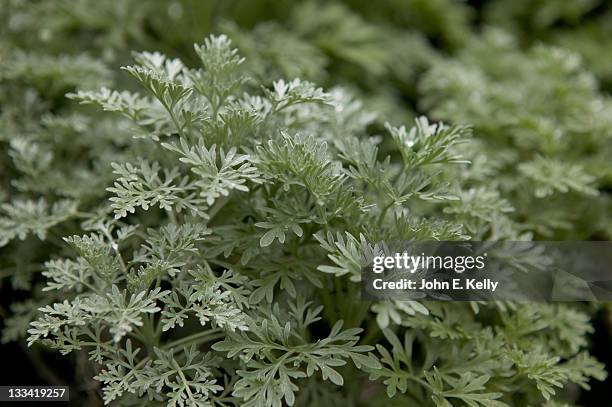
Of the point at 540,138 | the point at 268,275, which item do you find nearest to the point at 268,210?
the point at 268,275

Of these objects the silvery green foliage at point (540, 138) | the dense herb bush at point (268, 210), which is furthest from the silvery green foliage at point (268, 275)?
the silvery green foliage at point (540, 138)

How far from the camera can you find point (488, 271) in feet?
3.29

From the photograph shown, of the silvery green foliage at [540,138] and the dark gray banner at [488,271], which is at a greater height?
the silvery green foliage at [540,138]

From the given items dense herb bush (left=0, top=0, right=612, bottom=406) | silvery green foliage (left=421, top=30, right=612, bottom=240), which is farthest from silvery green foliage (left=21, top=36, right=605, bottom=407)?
silvery green foliage (left=421, top=30, right=612, bottom=240)

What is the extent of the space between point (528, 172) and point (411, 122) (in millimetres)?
487

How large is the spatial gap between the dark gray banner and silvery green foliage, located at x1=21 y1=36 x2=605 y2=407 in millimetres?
Result: 32

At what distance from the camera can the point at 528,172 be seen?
48.1 inches

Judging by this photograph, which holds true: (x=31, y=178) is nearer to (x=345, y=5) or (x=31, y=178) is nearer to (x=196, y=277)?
(x=196, y=277)

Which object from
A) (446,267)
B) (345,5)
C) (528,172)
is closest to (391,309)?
(446,267)

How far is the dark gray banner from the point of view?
35.8 inches

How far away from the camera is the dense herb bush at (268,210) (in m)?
0.88

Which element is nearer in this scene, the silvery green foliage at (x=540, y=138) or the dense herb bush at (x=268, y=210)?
the dense herb bush at (x=268, y=210)

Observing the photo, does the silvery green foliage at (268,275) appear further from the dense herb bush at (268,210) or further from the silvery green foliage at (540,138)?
the silvery green foliage at (540,138)

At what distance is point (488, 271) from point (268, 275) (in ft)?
1.21
